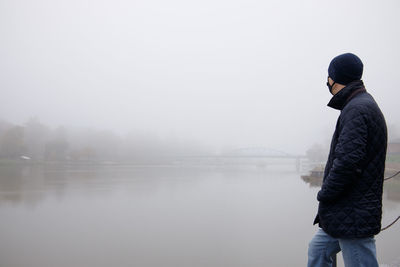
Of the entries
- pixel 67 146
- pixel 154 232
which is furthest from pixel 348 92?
pixel 67 146

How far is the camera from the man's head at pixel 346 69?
4.44 ft

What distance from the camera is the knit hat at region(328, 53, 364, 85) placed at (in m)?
1.35

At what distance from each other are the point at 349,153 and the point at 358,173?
0.29 feet

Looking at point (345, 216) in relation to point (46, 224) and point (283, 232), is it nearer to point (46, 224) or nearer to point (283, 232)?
point (283, 232)

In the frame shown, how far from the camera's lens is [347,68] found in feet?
4.47

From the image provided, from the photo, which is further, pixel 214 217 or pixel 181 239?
pixel 214 217

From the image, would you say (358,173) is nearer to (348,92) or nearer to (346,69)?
(348,92)

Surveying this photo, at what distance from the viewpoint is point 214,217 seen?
9.26 m

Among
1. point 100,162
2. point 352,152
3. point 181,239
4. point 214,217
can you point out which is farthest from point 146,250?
point 100,162

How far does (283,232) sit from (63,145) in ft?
112

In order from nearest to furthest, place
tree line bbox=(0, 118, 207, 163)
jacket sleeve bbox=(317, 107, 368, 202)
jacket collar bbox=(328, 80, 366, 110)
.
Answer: jacket sleeve bbox=(317, 107, 368, 202) → jacket collar bbox=(328, 80, 366, 110) → tree line bbox=(0, 118, 207, 163)

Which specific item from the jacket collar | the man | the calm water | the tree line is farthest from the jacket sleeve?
the tree line

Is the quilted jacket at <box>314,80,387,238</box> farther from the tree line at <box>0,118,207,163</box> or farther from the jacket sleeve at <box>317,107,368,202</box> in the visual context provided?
the tree line at <box>0,118,207,163</box>

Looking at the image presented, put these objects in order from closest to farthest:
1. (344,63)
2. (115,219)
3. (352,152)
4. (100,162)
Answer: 1. (352,152)
2. (344,63)
3. (115,219)
4. (100,162)
